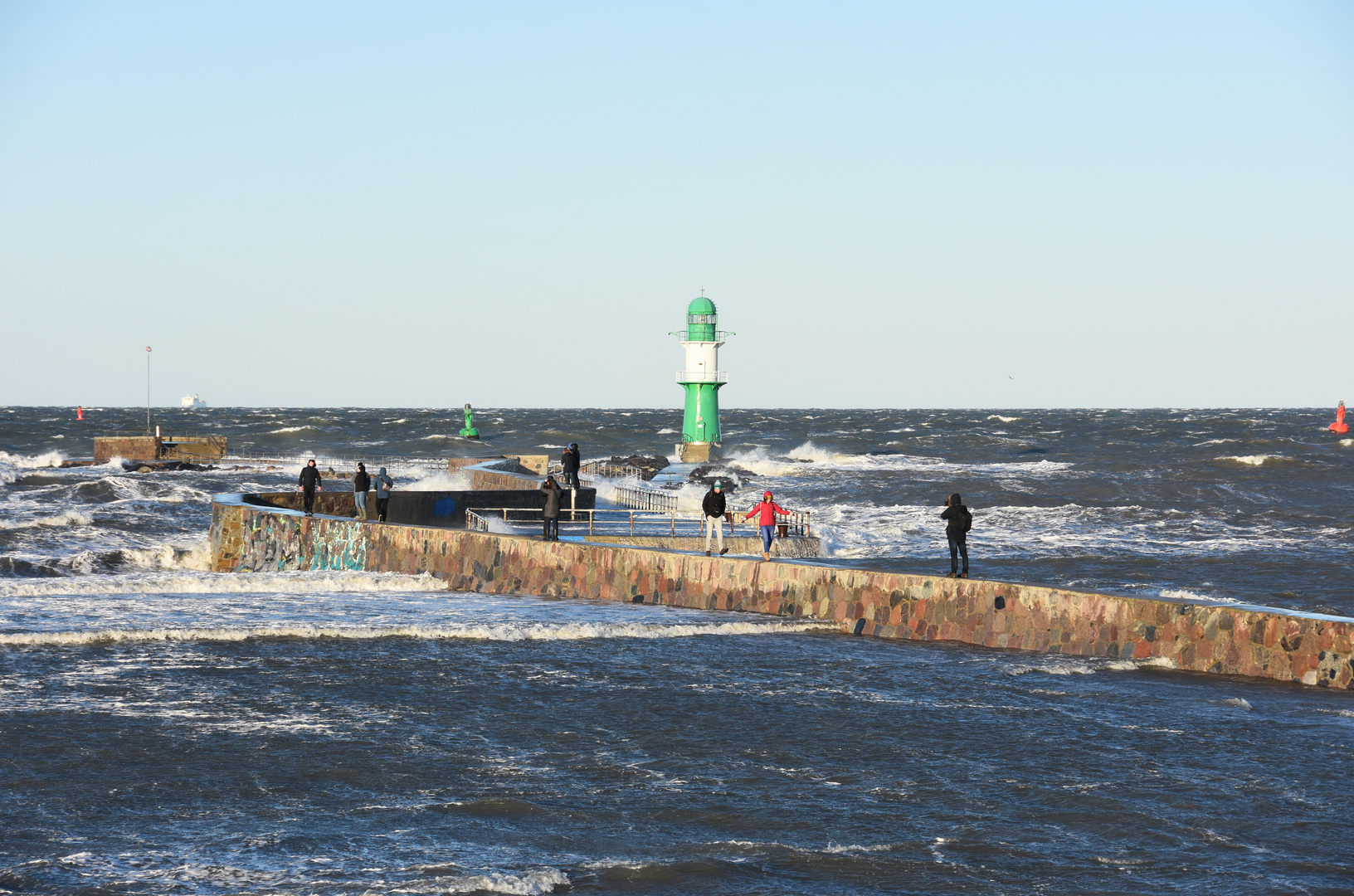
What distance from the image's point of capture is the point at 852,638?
16984mm

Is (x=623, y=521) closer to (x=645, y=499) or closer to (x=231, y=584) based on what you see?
(x=645, y=499)

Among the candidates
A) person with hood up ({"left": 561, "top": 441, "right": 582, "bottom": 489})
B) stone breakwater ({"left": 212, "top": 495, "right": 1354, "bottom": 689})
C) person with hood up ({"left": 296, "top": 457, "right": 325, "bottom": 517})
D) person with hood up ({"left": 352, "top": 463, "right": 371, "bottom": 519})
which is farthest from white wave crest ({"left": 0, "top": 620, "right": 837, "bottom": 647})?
person with hood up ({"left": 561, "top": 441, "right": 582, "bottom": 489})

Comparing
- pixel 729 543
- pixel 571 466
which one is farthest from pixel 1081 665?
pixel 571 466

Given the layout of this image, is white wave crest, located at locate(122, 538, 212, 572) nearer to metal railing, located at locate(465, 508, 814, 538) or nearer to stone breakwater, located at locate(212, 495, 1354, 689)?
Answer: stone breakwater, located at locate(212, 495, 1354, 689)

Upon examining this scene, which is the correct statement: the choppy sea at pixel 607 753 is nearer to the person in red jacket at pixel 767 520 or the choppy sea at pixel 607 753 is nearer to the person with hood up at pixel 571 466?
the person in red jacket at pixel 767 520

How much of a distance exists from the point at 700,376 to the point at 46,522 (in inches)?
1055

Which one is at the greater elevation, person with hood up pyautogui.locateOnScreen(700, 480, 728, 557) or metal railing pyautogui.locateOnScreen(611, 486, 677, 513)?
person with hood up pyautogui.locateOnScreen(700, 480, 728, 557)

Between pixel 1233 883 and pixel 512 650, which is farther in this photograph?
pixel 512 650

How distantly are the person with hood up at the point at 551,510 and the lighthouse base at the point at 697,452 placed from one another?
32.0 meters

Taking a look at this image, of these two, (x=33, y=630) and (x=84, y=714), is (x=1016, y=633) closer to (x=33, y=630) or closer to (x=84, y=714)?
(x=84, y=714)

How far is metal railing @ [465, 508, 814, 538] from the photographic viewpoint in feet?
82.9

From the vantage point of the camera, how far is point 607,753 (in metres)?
10.7

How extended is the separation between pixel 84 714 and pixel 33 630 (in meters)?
4.97

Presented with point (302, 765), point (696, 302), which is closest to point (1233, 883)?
point (302, 765)
